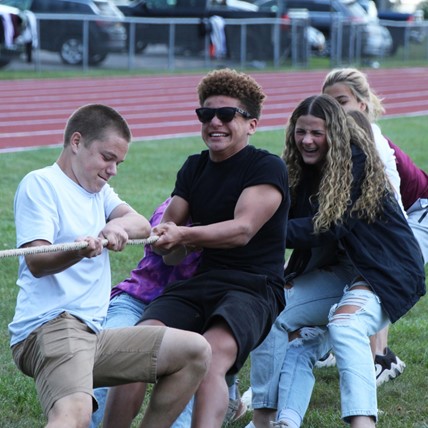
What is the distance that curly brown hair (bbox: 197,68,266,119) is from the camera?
4.61 meters

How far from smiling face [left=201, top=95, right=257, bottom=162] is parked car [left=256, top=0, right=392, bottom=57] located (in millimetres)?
28248

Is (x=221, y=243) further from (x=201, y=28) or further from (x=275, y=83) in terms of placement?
(x=201, y=28)

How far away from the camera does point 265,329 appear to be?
4.51 metres

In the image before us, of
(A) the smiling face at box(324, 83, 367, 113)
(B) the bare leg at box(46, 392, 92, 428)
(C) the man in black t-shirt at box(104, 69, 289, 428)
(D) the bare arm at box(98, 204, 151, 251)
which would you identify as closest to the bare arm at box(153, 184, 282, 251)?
(C) the man in black t-shirt at box(104, 69, 289, 428)

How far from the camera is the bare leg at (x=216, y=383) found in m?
4.14

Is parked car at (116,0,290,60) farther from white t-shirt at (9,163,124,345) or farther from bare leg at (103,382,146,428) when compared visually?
white t-shirt at (9,163,124,345)

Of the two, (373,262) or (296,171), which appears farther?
(296,171)

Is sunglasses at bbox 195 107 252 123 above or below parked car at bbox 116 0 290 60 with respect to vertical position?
above

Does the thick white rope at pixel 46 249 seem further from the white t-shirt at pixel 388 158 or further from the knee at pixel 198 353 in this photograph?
the white t-shirt at pixel 388 158

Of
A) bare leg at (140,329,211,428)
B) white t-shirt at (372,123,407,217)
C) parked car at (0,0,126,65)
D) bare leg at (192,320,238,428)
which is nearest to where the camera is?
bare leg at (140,329,211,428)

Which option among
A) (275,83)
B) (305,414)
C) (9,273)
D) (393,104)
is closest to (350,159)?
(305,414)

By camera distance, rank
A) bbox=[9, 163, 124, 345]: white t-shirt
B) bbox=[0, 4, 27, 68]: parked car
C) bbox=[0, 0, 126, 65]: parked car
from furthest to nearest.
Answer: bbox=[0, 0, 126, 65]: parked car, bbox=[0, 4, 27, 68]: parked car, bbox=[9, 163, 124, 345]: white t-shirt

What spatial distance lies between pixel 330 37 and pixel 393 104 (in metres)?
12.4

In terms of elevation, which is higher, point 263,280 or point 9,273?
point 263,280
